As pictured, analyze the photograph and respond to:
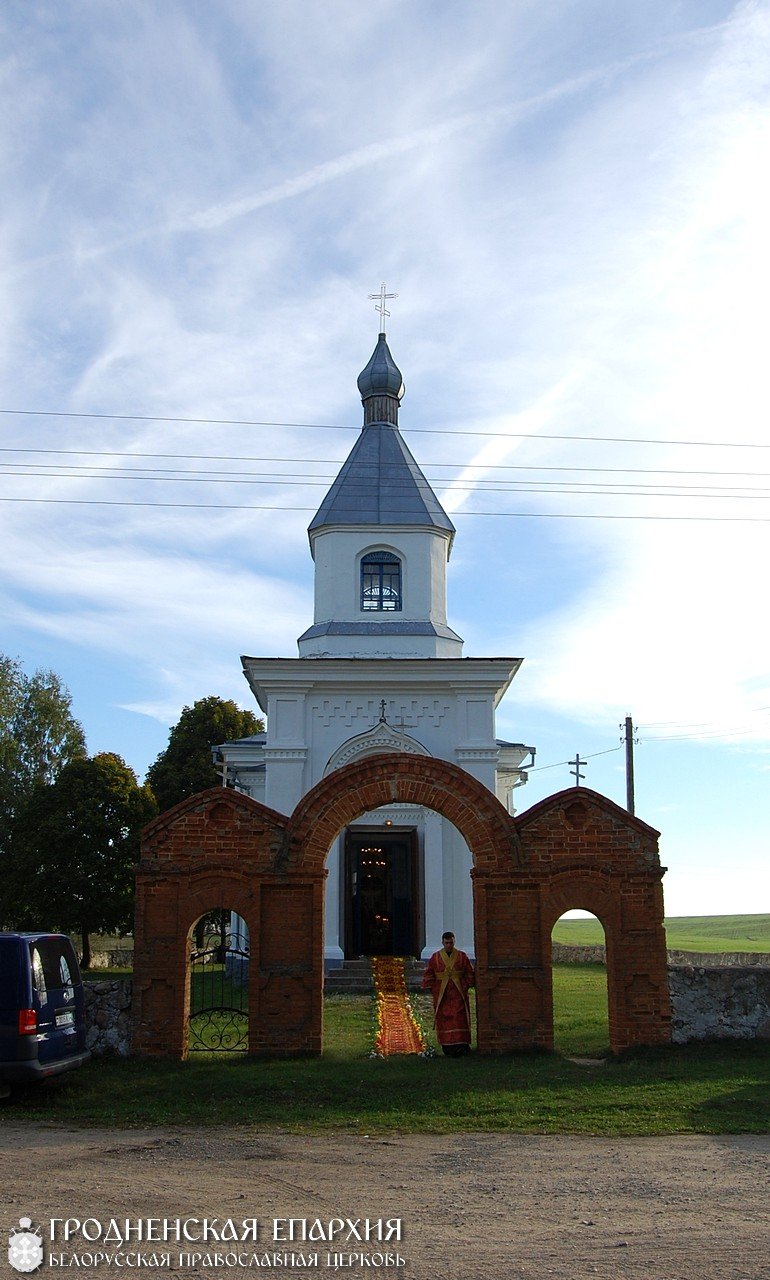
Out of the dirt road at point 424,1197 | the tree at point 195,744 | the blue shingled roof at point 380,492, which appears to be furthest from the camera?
the tree at point 195,744

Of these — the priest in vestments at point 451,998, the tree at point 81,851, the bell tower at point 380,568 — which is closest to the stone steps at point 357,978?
the bell tower at point 380,568

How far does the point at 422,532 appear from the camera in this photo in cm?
2441

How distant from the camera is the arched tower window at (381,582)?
24266 millimetres

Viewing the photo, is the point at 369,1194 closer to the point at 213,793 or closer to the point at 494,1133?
the point at 494,1133

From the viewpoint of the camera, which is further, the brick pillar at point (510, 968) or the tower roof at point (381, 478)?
the tower roof at point (381, 478)

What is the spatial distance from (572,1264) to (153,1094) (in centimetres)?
586

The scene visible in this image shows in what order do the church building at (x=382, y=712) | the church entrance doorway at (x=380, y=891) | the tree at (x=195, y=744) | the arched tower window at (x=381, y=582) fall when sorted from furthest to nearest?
the tree at (x=195, y=744), the arched tower window at (x=381, y=582), the church entrance doorway at (x=380, y=891), the church building at (x=382, y=712)

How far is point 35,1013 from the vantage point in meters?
9.76

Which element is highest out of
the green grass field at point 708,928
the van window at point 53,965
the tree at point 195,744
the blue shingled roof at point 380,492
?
the blue shingled roof at point 380,492

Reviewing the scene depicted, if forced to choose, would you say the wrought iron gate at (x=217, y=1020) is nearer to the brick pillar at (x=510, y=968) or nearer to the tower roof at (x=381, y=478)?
the brick pillar at (x=510, y=968)

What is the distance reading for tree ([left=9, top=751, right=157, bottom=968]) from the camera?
30.3m

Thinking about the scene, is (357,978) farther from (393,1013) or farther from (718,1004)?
(718,1004)

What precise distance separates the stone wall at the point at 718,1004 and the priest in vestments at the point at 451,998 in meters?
2.45

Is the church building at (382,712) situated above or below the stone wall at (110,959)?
above
